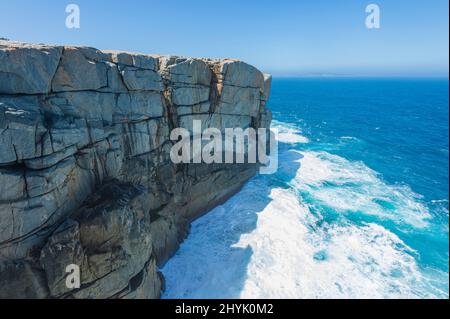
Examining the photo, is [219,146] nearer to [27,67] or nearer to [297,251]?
[297,251]

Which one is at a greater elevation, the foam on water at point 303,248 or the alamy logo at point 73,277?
the alamy logo at point 73,277

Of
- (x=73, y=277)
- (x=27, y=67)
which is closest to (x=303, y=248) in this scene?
(x=73, y=277)

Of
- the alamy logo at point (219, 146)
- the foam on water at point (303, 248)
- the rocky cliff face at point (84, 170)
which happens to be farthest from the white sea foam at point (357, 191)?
the rocky cliff face at point (84, 170)

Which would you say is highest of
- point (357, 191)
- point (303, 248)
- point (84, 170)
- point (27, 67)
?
point (27, 67)

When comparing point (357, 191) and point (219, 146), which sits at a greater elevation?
point (219, 146)

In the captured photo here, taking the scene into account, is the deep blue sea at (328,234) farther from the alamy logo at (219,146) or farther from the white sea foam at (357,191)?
the alamy logo at (219,146)

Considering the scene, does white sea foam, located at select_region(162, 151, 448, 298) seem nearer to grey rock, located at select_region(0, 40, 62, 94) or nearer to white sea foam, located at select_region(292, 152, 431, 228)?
white sea foam, located at select_region(292, 152, 431, 228)
